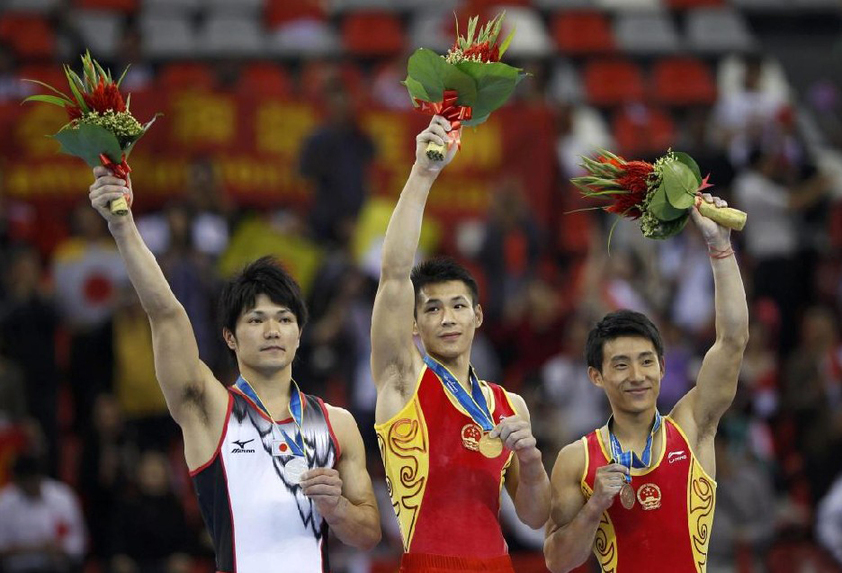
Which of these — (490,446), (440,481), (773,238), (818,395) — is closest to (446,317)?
(490,446)

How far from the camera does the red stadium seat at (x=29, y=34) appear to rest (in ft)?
57.4

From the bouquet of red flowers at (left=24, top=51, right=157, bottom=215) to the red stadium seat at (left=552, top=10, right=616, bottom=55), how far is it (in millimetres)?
13379

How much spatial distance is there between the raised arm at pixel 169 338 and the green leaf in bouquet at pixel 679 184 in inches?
96.6

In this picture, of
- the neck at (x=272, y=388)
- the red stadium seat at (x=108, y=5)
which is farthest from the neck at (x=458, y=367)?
the red stadium seat at (x=108, y=5)

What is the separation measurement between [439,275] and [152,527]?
514 cm

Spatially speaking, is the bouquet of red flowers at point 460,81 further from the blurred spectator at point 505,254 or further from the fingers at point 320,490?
the blurred spectator at point 505,254

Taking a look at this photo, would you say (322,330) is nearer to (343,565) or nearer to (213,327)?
(213,327)

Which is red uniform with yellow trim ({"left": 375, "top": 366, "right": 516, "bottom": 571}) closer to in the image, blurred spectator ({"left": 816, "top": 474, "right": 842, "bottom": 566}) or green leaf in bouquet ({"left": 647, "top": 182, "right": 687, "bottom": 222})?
green leaf in bouquet ({"left": 647, "top": 182, "right": 687, "bottom": 222})

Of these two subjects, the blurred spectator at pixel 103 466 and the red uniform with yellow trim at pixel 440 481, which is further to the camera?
the blurred spectator at pixel 103 466

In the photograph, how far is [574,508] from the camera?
7.70 m

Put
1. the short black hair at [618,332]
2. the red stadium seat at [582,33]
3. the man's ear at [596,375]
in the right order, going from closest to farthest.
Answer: the short black hair at [618,332], the man's ear at [596,375], the red stadium seat at [582,33]

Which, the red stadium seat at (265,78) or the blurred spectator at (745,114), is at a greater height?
the red stadium seat at (265,78)

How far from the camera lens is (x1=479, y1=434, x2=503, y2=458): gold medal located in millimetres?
7492

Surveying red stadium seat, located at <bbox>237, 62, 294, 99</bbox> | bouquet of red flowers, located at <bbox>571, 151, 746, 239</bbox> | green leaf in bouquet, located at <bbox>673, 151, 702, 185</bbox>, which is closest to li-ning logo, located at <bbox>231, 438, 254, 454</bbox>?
bouquet of red flowers, located at <bbox>571, 151, 746, 239</bbox>
